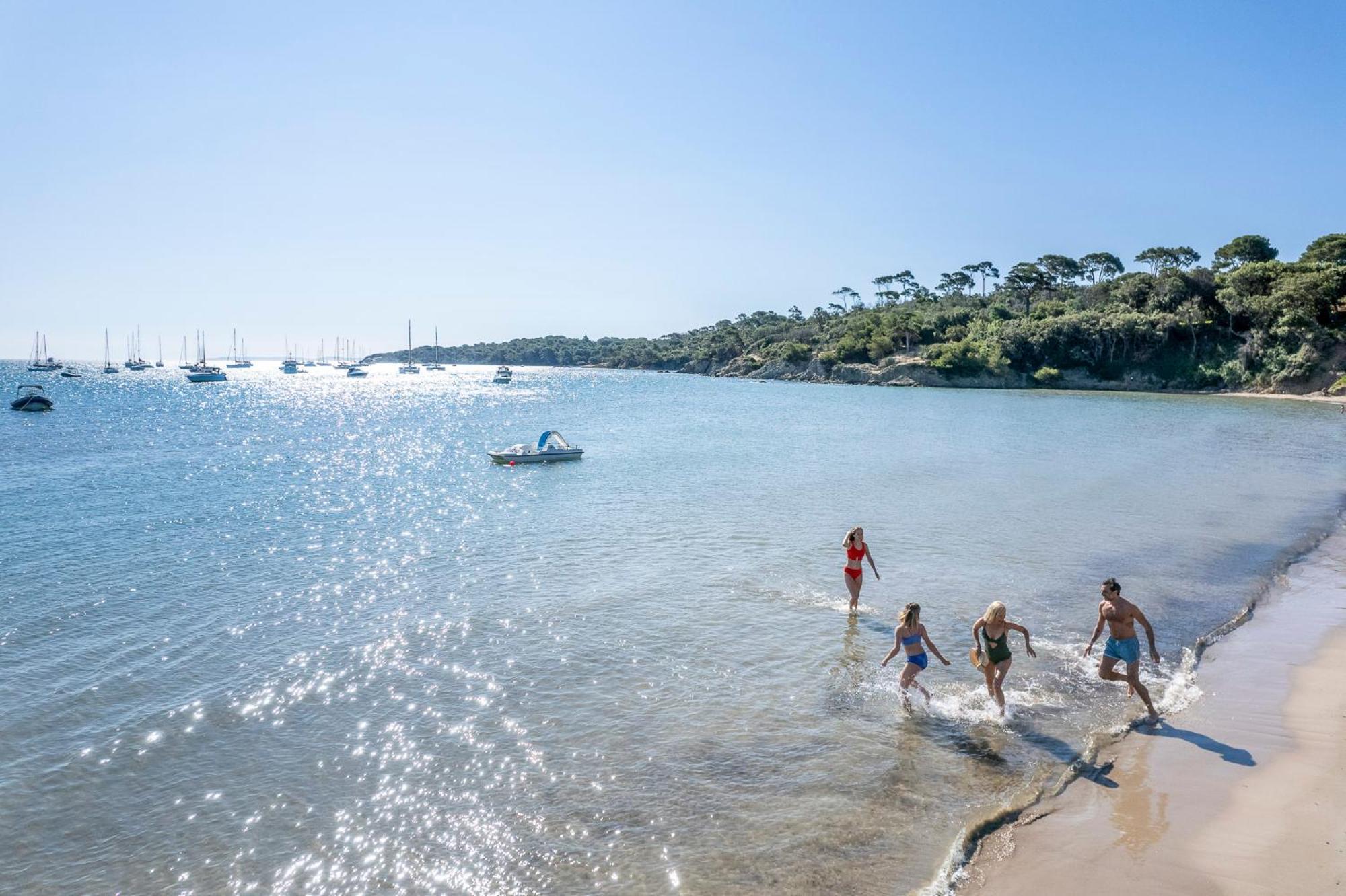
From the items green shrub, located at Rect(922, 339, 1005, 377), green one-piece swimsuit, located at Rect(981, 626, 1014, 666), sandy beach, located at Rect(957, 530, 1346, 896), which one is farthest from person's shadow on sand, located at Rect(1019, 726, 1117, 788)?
green shrub, located at Rect(922, 339, 1005, 377)

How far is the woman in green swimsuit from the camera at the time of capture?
9742 mm

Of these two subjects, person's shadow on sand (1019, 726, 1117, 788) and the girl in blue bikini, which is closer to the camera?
person's shadow on sand (1019, 726, 1117, 788)

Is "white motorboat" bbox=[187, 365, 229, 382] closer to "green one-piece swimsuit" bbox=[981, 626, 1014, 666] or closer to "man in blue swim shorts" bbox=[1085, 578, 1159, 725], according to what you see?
"green one-piece swimsuit" bbox=[981, 626, 1014, 666]

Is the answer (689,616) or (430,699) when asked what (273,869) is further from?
(689,616)

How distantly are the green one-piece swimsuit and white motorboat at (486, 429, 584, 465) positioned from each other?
90.9 feet

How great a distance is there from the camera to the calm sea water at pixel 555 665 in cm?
749

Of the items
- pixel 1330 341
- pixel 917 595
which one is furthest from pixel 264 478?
pixel 1330 341

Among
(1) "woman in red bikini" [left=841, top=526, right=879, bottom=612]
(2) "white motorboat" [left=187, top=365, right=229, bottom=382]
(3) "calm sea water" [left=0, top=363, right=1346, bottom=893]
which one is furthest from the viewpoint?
(2) "white motorboat" [left=187, top=365, right=229, bottom=382]

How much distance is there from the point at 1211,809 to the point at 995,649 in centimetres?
270

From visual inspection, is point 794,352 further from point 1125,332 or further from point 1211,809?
point 1211,809

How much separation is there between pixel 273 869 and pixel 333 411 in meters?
79.7

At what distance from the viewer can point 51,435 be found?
154 ft

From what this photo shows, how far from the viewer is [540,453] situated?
3553 centimetres

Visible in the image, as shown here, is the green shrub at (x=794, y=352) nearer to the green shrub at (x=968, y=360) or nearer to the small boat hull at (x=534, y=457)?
the green shrub at (x=968, y=360)
